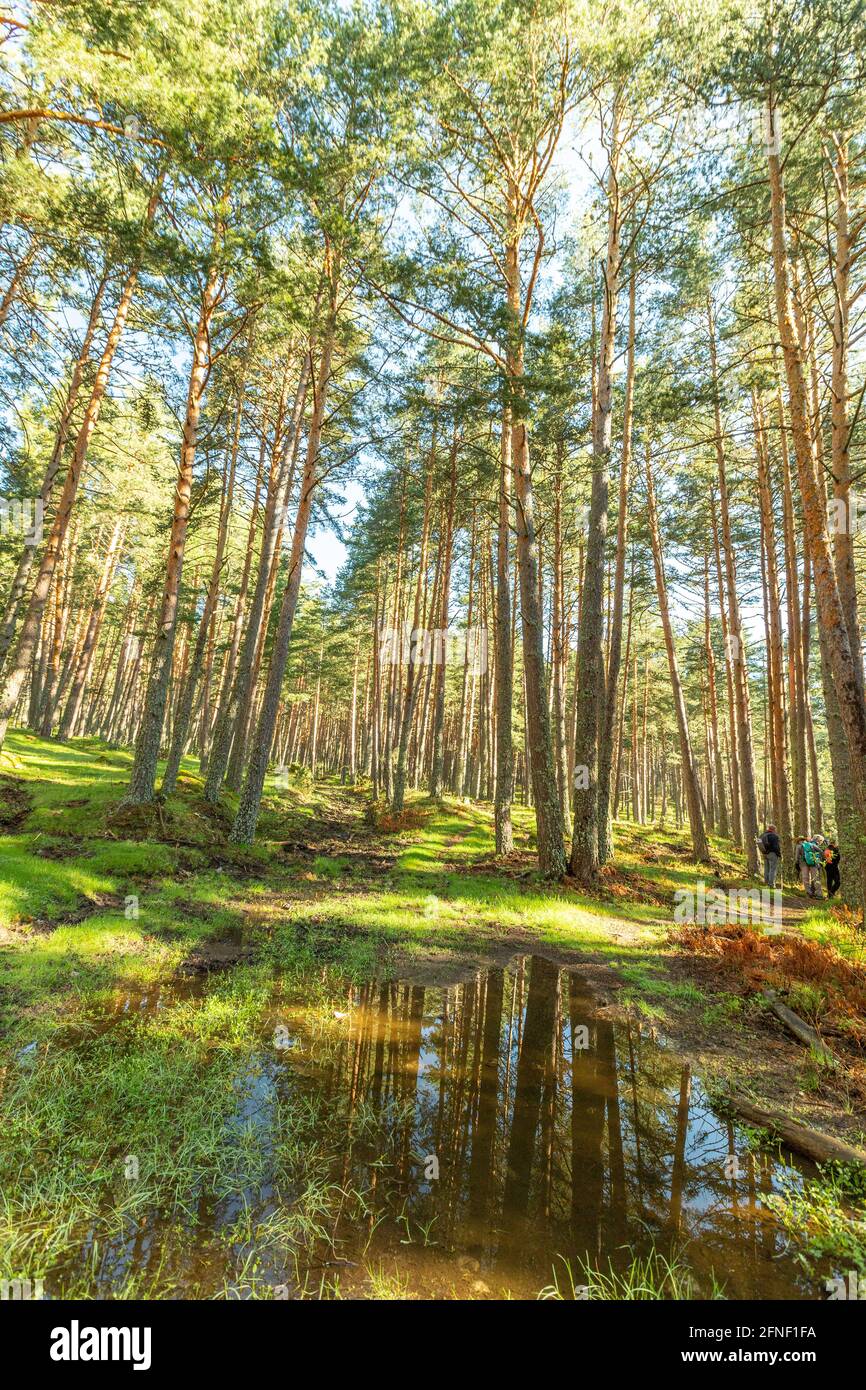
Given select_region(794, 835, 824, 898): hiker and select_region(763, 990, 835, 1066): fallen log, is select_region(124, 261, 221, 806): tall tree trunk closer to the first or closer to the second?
select_region(763, 990, 835, 1066): fallen log

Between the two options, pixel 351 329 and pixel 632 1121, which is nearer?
pixel 632 1121

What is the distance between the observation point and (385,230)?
44.4ft

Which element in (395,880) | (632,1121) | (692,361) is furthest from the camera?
(692,361)

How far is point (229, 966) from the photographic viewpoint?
23.1 feet

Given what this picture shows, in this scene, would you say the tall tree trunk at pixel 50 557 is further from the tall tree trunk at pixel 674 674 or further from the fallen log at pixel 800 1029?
the tall tree trunk at pixel 674 674

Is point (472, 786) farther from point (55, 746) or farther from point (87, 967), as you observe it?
point (87, 967)

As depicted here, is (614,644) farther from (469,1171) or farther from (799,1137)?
(469,1171)

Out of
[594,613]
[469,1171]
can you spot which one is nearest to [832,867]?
[594,613]

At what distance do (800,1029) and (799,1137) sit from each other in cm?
246

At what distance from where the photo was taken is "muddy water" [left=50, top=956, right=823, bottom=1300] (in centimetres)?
276

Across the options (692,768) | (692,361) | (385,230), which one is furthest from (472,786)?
(385,230)

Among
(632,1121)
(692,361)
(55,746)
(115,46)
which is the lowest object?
(632,1121)

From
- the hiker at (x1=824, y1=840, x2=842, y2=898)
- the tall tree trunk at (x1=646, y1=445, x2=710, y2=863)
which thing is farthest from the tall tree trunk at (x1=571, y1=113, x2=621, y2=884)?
the hiker at (x1=824, y1=840, x2=842, y2=898)

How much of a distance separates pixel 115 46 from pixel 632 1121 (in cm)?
1494
